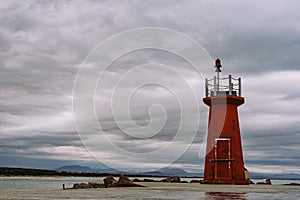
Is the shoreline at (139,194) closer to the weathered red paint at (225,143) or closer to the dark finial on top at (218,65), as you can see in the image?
the weathered red paint at (225,143)

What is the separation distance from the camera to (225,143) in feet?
104

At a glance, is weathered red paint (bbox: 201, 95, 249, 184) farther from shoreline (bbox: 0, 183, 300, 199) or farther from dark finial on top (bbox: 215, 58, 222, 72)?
shoreline (bbox: 0, 183, 300, 199)

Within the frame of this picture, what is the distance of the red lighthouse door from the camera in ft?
104

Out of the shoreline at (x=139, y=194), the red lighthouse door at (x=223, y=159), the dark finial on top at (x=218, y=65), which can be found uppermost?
the dark finial on top at (x=218, y=65)

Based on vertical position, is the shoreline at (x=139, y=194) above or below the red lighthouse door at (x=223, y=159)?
below

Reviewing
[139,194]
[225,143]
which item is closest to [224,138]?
[225,143]

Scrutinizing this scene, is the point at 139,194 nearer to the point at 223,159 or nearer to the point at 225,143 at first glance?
the point at 223,159

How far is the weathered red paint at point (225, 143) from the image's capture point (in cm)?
3145

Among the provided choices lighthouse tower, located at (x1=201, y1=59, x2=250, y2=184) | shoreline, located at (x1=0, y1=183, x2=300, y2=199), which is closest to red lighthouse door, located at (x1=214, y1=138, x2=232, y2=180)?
lighthouse tower, located at (x1=201, y1=59, x2=250, y2=184)

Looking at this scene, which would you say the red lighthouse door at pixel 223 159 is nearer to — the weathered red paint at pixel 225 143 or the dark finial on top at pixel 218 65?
the weathered red paint at pixel 225 143

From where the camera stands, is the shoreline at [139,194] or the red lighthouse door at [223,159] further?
the red lighthouse door at [223,159]

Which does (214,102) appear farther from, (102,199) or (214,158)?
(102,199)

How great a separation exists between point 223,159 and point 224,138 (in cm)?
146

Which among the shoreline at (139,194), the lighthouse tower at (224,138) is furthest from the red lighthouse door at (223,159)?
the shoreline at (139,194)
